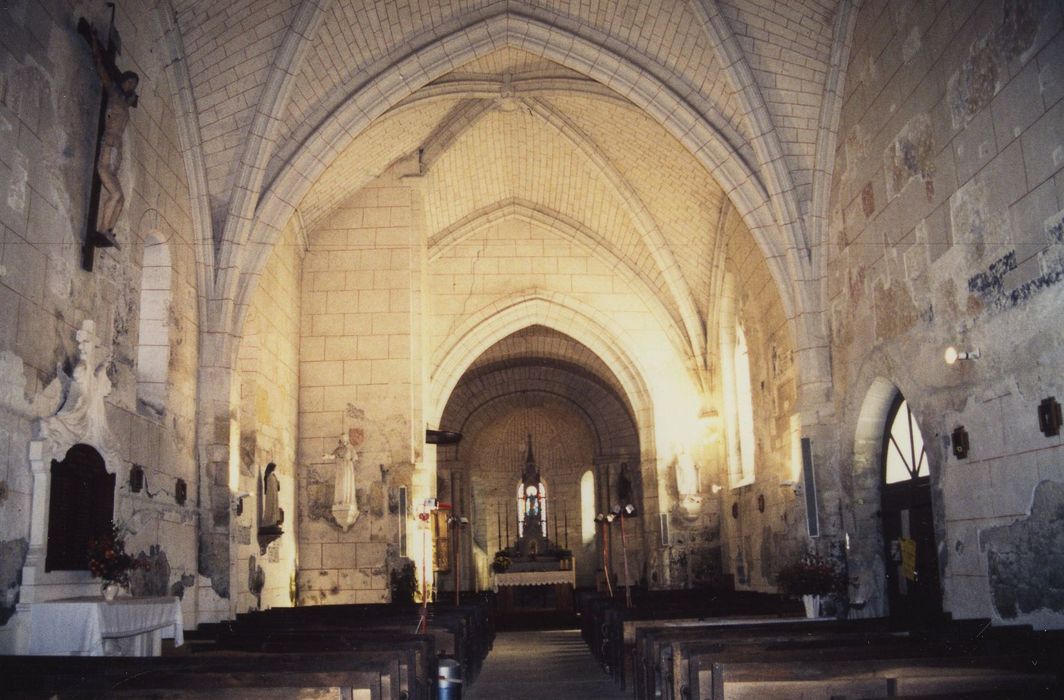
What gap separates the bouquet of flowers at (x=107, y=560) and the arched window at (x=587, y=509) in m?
23.5

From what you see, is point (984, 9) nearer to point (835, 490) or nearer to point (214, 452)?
point (835, 490)

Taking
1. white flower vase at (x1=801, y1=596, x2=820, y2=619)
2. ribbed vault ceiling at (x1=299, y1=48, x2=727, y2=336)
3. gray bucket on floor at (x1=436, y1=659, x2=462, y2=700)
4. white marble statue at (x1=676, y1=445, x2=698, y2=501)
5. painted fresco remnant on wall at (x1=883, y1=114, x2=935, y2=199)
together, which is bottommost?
gray bucket on floor at (x1=436, y1=659, x2=462, y2=700)

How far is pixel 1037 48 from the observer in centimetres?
774

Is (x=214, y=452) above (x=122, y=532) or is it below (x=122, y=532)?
above

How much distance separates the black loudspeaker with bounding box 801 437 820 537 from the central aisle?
129 inches

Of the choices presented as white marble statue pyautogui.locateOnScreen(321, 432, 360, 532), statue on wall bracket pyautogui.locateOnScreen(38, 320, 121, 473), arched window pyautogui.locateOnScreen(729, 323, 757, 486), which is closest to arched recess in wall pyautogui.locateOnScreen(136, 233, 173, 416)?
statue on wall bracket pyautogui.locateOnScreen(38, 320, 121, 473)

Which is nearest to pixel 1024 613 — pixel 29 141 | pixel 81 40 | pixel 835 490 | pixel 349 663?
pixel 835 490

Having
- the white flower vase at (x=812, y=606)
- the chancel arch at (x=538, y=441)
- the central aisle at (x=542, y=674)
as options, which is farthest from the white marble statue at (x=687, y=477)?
the white flower vase at (x=812, y=606)

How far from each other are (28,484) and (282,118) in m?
6.75

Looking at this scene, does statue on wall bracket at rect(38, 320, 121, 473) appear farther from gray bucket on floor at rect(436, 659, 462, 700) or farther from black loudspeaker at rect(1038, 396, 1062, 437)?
black loudspeaker at rect(1038, 396, 1062, 437)

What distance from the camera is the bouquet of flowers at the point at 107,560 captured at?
28.3 feet

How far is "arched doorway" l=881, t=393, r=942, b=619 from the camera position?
11.0m

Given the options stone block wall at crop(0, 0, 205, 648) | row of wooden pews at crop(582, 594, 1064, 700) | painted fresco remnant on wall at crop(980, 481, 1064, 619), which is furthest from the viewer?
stone block wall at crop(0, 0, 205, 648)

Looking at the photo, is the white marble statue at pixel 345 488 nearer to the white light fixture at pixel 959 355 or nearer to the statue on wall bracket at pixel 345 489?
the statue on wall bracket at pixel 345 489
